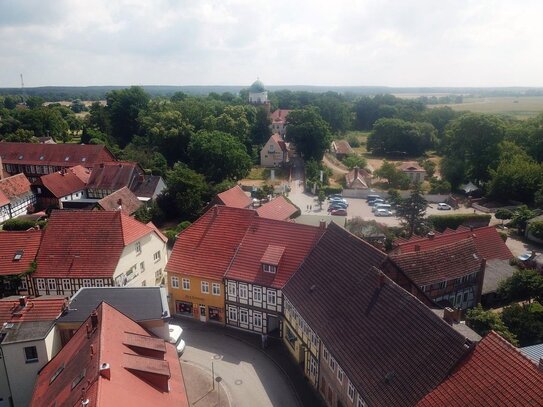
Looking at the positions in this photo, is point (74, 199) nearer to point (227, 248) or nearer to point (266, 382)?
point (227, 248)

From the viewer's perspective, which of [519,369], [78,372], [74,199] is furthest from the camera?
[74,199]

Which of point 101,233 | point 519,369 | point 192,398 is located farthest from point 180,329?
point 519,369

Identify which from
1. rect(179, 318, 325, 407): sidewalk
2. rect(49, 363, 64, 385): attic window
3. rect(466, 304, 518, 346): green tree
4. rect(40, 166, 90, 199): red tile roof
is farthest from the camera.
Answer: rect(40, 166, 90, 199): red tile roof

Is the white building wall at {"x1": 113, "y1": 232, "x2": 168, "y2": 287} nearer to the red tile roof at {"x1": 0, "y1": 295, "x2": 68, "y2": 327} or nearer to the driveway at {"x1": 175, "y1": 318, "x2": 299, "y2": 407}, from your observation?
the driveway at {"x1": 175, "y1": 318, "x2": 299, "y2": 407}

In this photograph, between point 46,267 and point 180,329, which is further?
point 46,267

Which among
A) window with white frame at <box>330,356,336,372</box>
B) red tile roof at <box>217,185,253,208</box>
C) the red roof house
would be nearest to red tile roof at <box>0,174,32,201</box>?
the red roof house

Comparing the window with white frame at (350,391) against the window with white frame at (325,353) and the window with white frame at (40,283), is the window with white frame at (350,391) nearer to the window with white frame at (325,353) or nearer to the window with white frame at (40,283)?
the window with white frame at (325,353)

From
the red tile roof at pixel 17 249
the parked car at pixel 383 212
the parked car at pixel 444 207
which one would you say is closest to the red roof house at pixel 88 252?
the red tile roof at pixel 17 249
